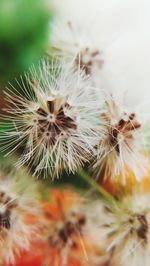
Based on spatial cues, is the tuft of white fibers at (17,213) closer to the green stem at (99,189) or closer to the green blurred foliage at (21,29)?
the green stem at (99,189)

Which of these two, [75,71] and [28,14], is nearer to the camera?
[75,71]

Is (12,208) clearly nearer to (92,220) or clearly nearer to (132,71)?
(92,220)

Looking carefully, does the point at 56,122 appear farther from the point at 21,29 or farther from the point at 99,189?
the point at 21,29

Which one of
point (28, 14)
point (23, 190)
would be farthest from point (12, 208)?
point (28, 14)

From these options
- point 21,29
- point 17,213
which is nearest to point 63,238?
point 17,213

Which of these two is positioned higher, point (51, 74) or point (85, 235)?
point (51, 74)

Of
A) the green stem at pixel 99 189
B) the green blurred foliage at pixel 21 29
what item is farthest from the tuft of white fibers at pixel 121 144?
the green blurred foliage at pixel 21 29

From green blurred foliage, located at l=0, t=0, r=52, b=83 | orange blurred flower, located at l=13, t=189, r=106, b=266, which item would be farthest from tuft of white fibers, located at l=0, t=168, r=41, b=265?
green blurred foliage, located at l=0, t=0, r=52, b=83

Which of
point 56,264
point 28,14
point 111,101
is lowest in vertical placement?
point 56,264
